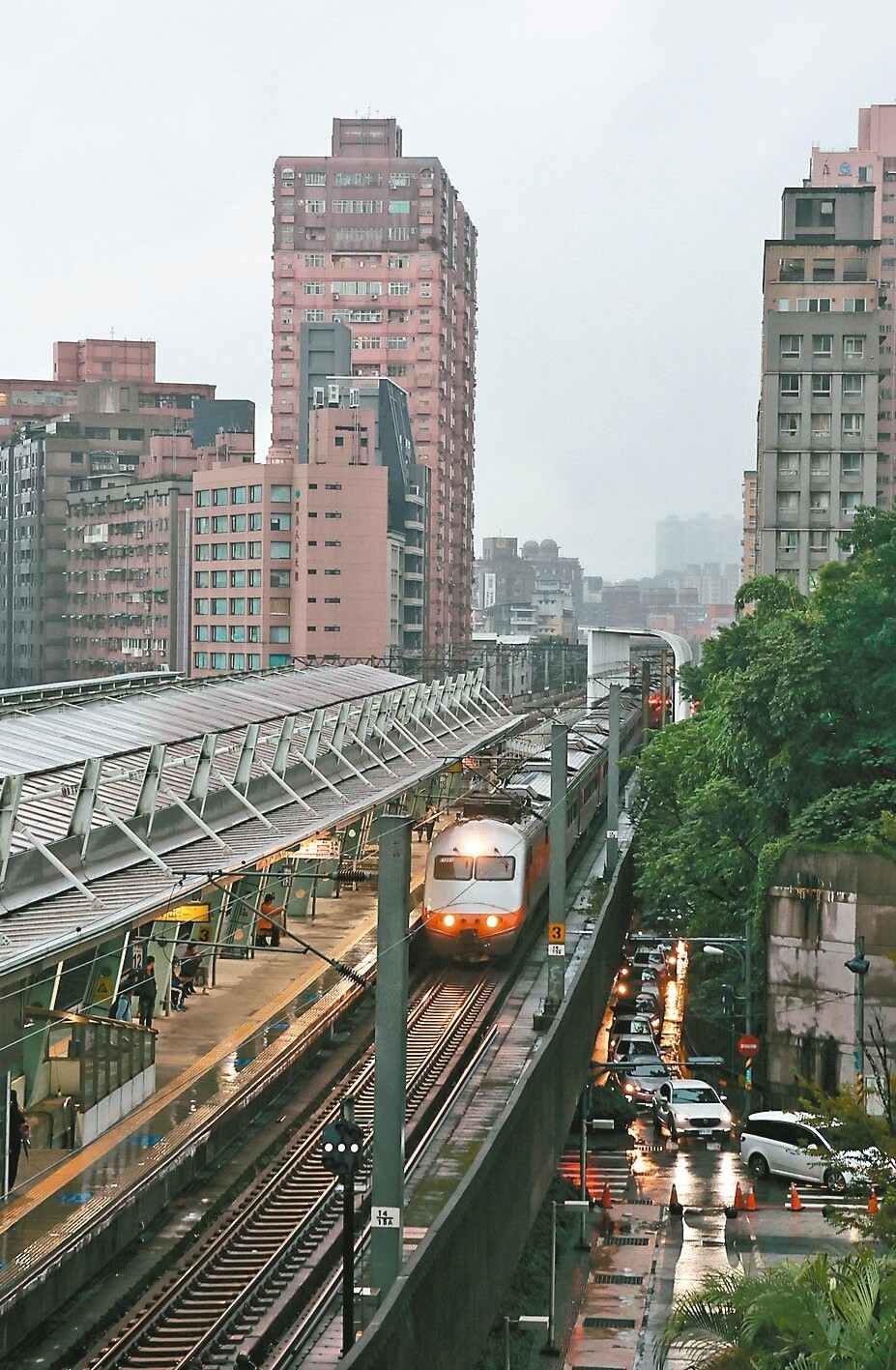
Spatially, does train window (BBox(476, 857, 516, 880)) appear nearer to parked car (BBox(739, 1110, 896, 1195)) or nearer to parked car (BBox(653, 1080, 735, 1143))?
parked car (BBox(653, 1080, 735, 1143))

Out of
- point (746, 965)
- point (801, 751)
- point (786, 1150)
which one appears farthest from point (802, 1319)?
point (801, 751)

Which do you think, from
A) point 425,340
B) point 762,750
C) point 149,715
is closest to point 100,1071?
point 149,715

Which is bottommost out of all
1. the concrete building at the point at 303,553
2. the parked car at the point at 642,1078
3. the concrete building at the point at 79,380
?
the parked car at the point at 642,1078

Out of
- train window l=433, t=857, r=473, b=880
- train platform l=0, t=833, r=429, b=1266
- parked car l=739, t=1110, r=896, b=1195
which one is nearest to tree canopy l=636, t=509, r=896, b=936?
parked car l=739, t=1110, r=896, b=1195

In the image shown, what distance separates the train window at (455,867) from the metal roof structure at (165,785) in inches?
56.5

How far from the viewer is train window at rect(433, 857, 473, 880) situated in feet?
97.4

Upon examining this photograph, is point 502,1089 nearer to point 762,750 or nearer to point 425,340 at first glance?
point 762,750

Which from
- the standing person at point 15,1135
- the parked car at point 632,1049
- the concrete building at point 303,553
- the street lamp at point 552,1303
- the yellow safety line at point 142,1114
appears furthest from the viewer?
the concrete building at point 303,553

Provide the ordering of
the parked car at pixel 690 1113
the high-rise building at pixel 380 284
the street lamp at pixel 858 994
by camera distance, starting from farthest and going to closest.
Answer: the high-rise building at pixel 380 284 < the parked car at pixel 690 1113 < the street lamp at pixel 858 994

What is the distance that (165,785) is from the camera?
2492 centimetres

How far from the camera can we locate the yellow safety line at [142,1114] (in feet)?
53.8

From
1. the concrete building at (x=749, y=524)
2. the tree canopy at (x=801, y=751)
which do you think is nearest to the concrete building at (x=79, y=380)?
the concrete building at (x=749, y=524)

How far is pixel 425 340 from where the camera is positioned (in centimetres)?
12431

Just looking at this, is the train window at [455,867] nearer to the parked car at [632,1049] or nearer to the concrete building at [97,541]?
the parked car at [632,1049]
